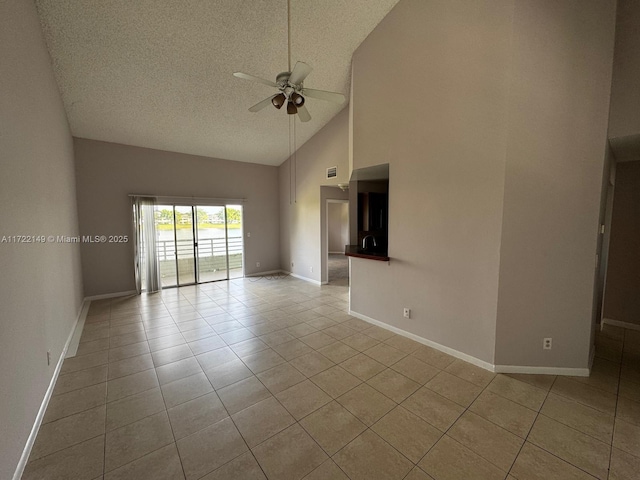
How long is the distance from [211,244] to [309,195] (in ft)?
9.30

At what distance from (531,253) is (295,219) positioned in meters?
5.18

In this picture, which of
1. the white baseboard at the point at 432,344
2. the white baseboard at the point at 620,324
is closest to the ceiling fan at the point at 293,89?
the white baseboard at the point at 432,344

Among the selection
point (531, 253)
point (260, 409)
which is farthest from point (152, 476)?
point (531, 253)

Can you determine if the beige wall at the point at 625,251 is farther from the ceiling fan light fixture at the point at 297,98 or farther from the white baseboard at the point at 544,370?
the ceiling fan light fixture at the point at 297,98

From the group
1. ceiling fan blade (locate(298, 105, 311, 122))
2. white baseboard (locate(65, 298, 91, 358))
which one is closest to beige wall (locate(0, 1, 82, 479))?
white baseboard (locate(65, 298, 91, 358))

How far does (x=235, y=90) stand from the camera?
405cm

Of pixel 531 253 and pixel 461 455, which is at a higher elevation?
pixel 531 253

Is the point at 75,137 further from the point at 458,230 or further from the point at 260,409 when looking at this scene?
the point at 458,230

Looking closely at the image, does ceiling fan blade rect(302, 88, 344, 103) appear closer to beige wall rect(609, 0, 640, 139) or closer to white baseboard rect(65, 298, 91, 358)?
beige wall rect(609, 0, 640, 139)

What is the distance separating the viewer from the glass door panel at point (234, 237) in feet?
22.3

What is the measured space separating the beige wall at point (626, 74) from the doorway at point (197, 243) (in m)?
6.60

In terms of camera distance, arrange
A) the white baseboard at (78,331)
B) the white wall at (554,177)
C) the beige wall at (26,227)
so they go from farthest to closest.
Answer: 1. the white baseboard at (78,331)
2. the white wall at (554,177)
3. the beige wall at (26,227)

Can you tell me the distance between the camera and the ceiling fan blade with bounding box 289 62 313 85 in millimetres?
2203

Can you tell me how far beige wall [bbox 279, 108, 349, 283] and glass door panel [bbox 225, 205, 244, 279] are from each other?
118 cm
